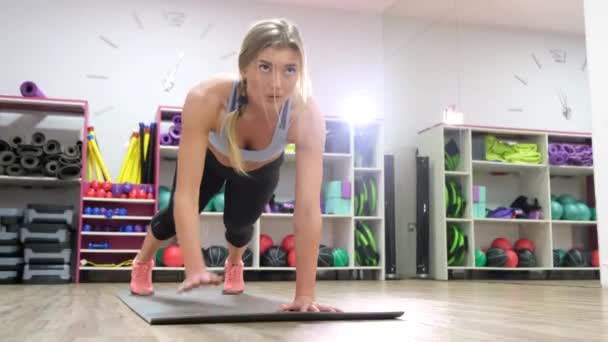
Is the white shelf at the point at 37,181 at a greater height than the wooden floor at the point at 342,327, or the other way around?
the white shelf at the point at 37,181

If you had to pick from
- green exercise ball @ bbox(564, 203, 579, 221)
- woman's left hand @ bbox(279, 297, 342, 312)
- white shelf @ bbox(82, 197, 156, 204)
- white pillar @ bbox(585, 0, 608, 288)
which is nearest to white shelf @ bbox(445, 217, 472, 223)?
green exercise ball @ bbox(564, 203, 579, 221)

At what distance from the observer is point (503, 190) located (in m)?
4.25

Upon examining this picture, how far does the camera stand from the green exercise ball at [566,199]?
371cm

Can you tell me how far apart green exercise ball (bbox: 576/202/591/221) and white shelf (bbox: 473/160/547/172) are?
0.41 metres

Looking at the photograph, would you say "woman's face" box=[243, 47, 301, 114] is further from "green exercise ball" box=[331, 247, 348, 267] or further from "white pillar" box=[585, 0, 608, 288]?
"green exercise ball" box=[331, 247, 348, 267]

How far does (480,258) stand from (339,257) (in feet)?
3.86

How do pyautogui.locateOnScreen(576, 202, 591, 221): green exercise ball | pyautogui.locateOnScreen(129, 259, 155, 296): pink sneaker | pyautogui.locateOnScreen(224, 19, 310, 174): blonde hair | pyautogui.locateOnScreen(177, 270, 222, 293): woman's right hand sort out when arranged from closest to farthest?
1. pyautogui.locateOnScreen(177, 270, 222, 293): woman's right hand
2. pyautogui.locateOnScreen(224, 19, 310, 174): blonde hair
3. pyautogui.locateOnScreen(129, 259, 155, 296): pink sneaker
4. pyautogui.locateOnScreen(576, 202, 591, 221): green exercise ball

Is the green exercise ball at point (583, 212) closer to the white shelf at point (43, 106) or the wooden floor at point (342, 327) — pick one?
the wooden floor at point (342, 327)

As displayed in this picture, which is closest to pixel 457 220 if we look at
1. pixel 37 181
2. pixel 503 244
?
pixel 503 244

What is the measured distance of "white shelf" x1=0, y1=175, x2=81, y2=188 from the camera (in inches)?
173

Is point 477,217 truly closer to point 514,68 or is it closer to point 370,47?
point 514,68

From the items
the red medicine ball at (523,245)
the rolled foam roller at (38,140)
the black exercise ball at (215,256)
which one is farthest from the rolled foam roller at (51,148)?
the red medicine ball at (523,245)

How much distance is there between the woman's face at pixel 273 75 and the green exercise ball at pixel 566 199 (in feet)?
8.98

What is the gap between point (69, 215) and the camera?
4453 mm
